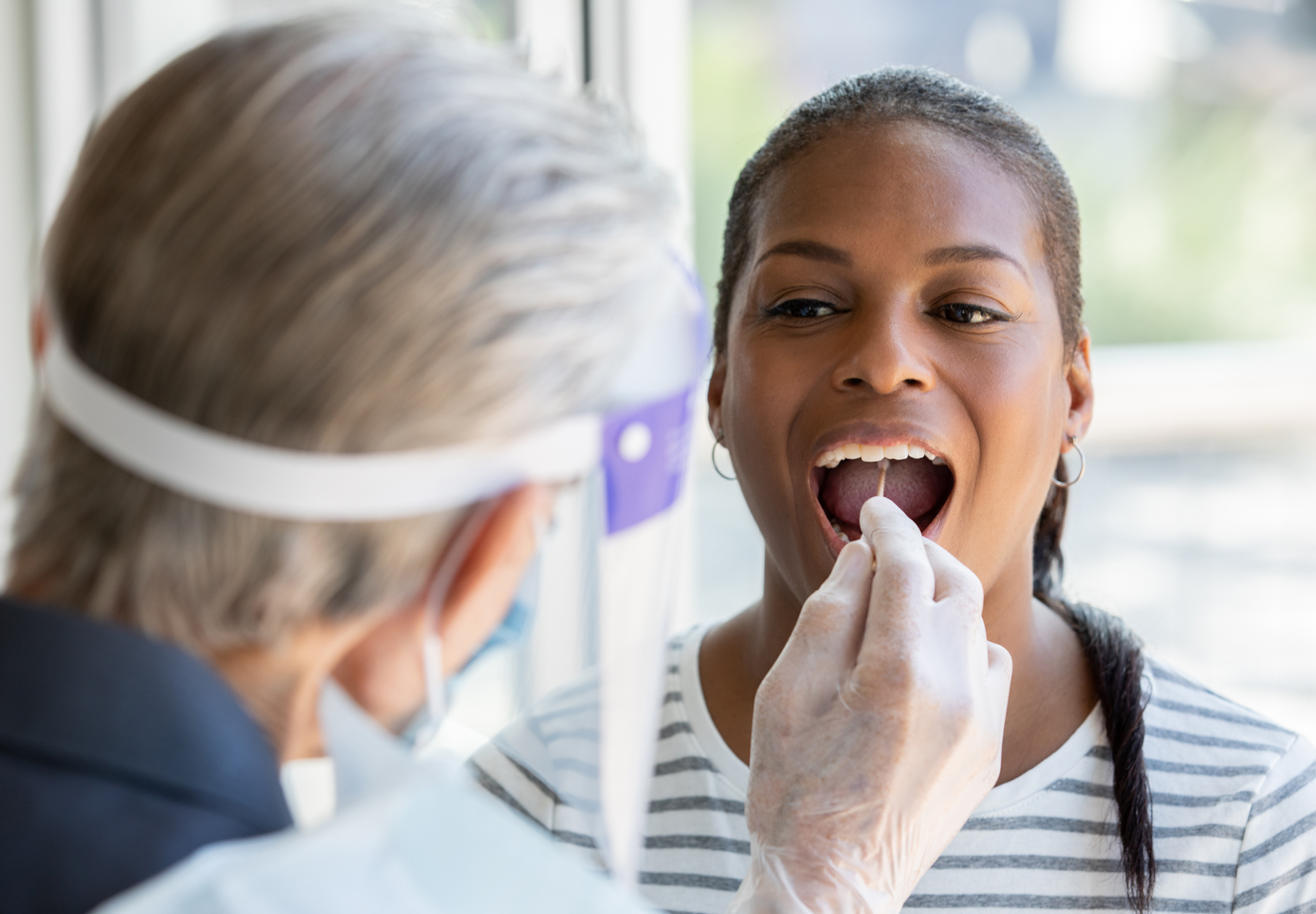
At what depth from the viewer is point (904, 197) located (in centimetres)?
113

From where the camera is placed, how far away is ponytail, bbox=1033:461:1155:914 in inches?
42.9

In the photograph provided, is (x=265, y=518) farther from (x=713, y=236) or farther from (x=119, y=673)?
(x=713, y=236)

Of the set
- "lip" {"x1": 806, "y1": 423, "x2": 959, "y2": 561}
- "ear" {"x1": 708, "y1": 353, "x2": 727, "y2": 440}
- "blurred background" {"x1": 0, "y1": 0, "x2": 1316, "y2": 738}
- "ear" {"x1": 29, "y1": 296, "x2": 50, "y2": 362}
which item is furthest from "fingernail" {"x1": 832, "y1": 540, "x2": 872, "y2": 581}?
"blurred background" {"x1": 0, "y1": 0, "x2": 1316, "y2": 738}

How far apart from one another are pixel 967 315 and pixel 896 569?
321 mm

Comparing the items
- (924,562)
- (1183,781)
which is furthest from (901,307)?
(1183,781)

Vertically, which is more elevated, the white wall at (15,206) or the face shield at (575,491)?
the white wall at (15,206)

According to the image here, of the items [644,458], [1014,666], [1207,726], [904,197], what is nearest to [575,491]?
[644,458]

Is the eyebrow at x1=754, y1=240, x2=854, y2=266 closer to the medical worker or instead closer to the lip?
the lip

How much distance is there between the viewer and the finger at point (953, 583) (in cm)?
98

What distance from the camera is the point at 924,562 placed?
3.27 ft

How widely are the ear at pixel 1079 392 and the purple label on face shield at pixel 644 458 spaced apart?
605mm

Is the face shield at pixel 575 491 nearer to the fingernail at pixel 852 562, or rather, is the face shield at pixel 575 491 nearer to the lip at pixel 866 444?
the fingernail at pixel 852 562

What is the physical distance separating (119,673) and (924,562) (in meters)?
0.64

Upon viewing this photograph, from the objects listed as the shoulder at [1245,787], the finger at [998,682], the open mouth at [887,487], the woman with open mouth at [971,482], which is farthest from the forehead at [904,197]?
the shoulder at [1245,787]
